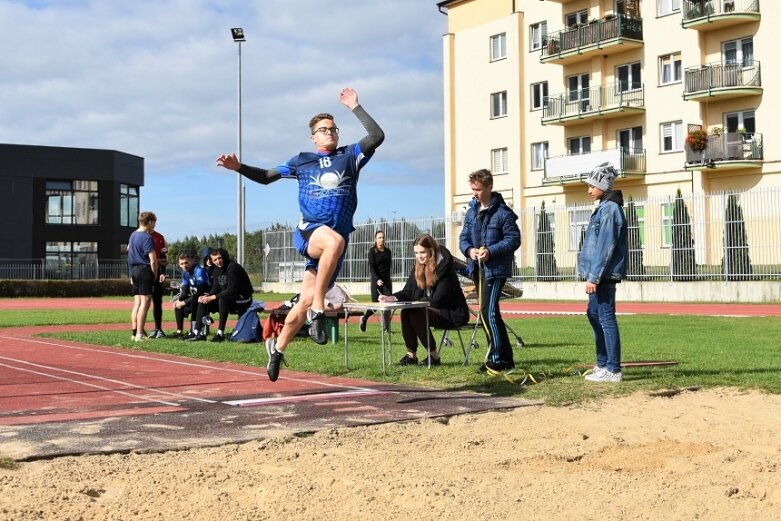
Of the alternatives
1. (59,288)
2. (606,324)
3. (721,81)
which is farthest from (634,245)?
(59,288)

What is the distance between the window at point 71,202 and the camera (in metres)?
54.4

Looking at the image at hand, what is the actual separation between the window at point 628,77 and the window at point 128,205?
102 feet

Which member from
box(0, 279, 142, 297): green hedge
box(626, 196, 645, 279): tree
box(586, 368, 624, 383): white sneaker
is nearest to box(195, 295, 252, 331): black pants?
box(586, 368, 624, 383): white sneaker

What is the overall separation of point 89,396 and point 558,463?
435cm

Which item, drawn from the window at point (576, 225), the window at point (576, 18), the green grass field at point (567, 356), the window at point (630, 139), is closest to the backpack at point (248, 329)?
the green grass field at point (567, 356)

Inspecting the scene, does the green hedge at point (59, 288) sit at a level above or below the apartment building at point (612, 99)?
below

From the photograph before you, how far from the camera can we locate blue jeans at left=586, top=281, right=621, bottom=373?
842cm

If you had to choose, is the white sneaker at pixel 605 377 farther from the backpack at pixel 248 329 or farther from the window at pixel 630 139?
the window at pixel 630 139

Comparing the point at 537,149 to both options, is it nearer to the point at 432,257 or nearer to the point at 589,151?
the point at 589,151

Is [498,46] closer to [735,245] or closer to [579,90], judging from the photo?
[579,90]

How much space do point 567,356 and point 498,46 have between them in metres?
37.8

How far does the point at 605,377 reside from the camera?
332 inches

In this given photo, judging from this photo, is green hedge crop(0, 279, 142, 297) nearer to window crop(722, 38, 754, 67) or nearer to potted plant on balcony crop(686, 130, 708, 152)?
potted plant on balcony crop(686, 130, 708, 152)

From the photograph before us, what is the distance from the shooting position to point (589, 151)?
42.8 metres
